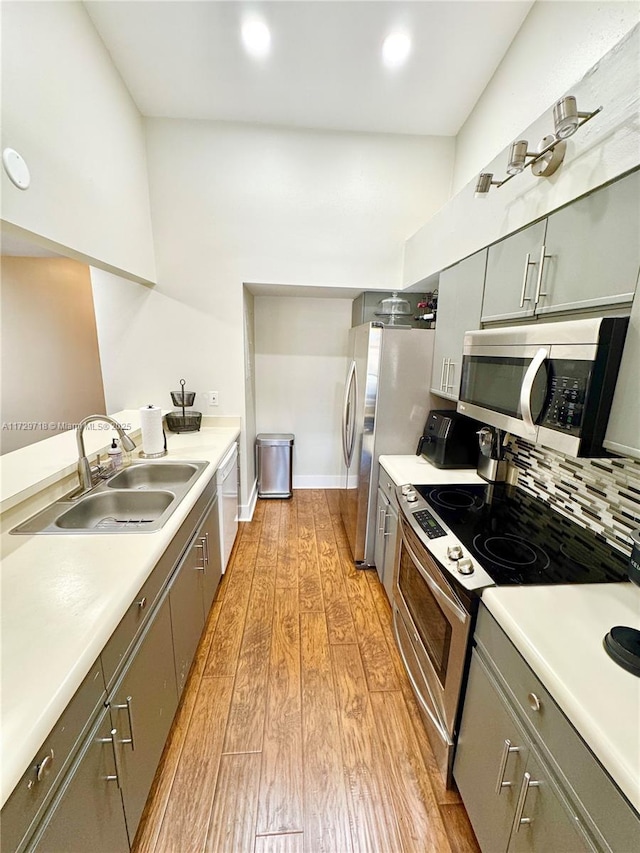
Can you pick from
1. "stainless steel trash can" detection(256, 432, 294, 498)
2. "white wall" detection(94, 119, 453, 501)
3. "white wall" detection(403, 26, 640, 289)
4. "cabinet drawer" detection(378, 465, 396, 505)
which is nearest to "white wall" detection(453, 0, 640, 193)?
"white wall" detection(403, 26, 640, 289)

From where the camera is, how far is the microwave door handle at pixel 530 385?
102 cm

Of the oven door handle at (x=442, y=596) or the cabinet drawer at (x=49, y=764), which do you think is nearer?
the cabinet drawer at (x=49, y=764)

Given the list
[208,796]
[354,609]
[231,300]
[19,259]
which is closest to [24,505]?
[208,796]

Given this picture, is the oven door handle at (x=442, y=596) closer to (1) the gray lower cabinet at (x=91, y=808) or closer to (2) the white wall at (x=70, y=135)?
(1) the gray lower cabinet at (x=91, y=808)

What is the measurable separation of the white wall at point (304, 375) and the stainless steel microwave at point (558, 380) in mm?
2472

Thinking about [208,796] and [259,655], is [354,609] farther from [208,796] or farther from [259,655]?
[208,796]

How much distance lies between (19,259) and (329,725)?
14.8 feet

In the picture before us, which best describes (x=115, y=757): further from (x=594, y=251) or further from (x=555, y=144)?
(x=555, y=144)

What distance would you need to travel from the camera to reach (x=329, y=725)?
1.52 m

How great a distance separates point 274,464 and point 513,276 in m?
2.80

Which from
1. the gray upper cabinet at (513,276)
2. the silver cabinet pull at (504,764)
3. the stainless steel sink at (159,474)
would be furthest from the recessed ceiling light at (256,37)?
the silver cabinet pull at (504,764)

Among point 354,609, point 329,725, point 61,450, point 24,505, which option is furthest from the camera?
point 354,609

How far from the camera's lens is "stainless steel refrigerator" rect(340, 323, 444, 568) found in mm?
2176

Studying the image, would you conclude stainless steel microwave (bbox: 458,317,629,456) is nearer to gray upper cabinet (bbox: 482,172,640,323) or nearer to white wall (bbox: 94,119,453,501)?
gray upper cabinet (bbox: 482,172,640,323)
